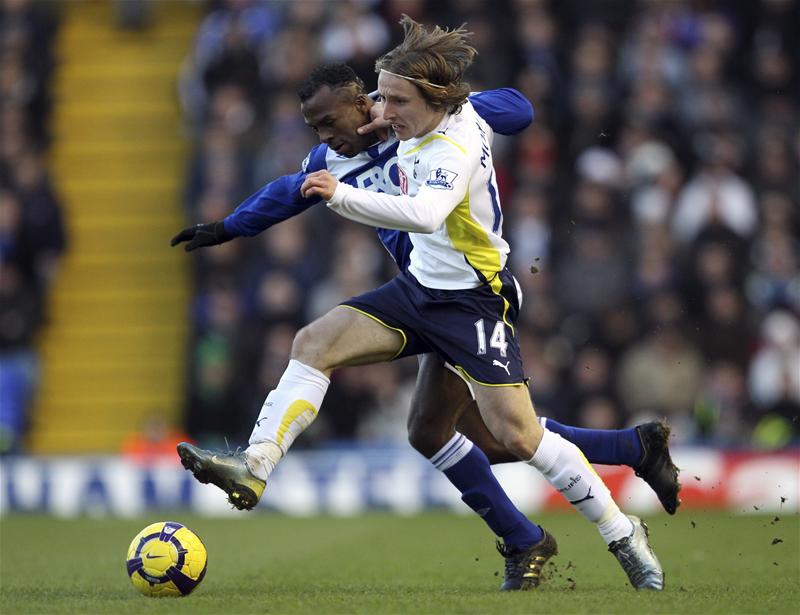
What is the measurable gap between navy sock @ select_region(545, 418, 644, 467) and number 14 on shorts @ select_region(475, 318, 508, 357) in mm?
618

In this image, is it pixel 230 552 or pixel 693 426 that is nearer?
pixel 230 552

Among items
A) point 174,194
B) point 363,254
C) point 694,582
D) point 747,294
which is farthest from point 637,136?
point 694,582

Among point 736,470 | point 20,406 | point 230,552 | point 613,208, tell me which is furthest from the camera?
point 20,406

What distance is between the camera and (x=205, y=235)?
685 centimetres

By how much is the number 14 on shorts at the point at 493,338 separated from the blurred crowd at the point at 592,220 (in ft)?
20.4

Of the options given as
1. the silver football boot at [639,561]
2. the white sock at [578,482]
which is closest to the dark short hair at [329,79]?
the white sock at [578,482]

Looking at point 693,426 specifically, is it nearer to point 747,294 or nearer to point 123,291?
point 747,294

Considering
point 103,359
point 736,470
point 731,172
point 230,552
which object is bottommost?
point 103,359

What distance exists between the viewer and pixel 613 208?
13844 mm

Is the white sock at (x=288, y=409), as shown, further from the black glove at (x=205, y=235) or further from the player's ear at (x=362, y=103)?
the player's ear at (x=362, y=103)

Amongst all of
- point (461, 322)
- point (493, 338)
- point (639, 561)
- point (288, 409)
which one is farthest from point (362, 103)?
point (639, 561)

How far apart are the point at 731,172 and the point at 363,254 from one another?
3.61m

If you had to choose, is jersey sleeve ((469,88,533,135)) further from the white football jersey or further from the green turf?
the green turf

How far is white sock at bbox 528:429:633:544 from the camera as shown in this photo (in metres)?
6.64
